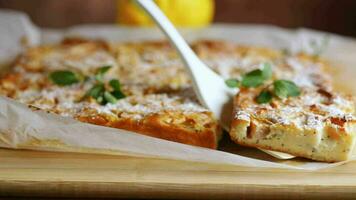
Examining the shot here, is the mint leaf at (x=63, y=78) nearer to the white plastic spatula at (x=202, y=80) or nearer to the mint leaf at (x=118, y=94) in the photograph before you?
the mint leaf at (x=118, y=94)

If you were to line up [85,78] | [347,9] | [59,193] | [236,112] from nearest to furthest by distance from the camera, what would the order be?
[59,193] → [236,112] → [85,78] → [347,9]

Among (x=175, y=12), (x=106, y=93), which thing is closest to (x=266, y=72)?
(x=106, y=93)

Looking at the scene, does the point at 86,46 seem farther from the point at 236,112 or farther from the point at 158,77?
the point at 236,112

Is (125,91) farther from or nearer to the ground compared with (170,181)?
farther from the ground

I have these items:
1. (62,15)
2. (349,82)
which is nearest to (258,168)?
(349,82)

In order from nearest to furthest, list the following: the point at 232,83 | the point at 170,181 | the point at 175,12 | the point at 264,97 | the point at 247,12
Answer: the point at 170,181, the point at 264,97, the point at 232,83, the point at 175,12, the point at 247,12

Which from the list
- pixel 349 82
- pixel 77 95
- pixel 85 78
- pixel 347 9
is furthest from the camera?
pixel 347 9

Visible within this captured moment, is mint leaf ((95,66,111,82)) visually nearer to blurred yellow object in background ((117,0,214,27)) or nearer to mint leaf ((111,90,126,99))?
mint leaf ((111,90,126,99))

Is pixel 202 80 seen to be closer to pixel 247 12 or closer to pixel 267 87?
pixel 267 87
